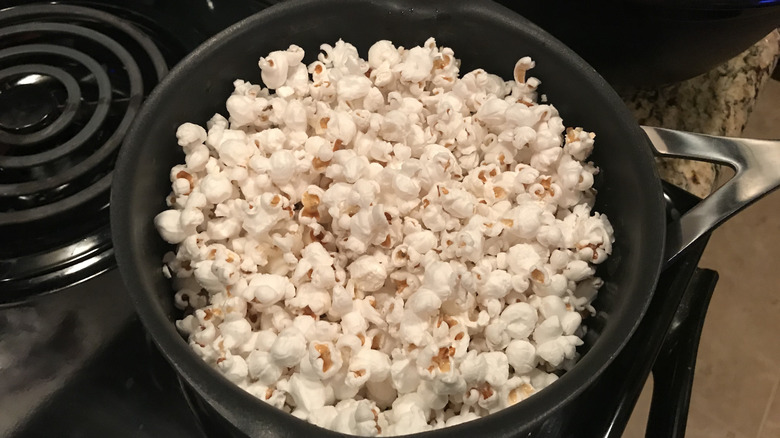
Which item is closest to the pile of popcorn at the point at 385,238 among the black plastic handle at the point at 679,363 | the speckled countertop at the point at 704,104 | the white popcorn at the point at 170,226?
the white popcorn at the point at 170,226

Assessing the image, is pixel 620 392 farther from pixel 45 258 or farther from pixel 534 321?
pixel 45 258

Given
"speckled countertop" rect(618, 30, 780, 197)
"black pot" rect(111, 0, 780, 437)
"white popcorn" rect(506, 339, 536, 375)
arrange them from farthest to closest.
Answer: "speckled countertop" rect(618, 30, 780, 197) → "white popcorn" rect(506, 339, 536, 375) → "black pot" rect(111, 0, 780, 437)

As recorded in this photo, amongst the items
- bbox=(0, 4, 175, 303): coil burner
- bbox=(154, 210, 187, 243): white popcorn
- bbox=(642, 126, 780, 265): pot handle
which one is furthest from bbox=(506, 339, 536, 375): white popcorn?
bbox=(0, 4, 175, 303): coil burner

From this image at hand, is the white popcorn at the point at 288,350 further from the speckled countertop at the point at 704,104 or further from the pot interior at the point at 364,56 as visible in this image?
the speckled countertop at the point at 704,104

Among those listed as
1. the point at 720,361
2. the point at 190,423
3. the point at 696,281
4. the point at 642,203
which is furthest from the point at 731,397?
the point at 190,423

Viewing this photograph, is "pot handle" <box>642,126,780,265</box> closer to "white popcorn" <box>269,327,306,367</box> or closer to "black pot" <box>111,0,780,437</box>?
"black pot" <box>111,0,780,437</box>
